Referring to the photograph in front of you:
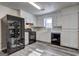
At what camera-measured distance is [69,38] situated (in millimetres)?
4492

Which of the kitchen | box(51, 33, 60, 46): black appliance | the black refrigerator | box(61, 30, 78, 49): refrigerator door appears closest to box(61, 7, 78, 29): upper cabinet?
the kitchen

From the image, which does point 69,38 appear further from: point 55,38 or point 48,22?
point 48,22

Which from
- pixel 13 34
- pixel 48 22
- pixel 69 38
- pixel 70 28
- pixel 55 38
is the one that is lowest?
pixel 55 38

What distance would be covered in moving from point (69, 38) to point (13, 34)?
266cm

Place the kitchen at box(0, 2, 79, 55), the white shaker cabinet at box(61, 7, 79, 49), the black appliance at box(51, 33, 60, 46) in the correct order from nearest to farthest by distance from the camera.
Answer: the kitchen at box(0, 2, 79, 55) → the white shaker cabinet at box(61, 7, 79, 49) → the black appliance at box(51, 33, 60, 46)

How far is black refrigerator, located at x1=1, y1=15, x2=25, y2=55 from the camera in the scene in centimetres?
359

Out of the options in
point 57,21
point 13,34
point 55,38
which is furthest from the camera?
point 57,21

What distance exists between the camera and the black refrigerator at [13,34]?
141 inches

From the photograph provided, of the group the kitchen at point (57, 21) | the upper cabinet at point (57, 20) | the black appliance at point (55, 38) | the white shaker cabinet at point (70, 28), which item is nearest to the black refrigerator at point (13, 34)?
the kitchen at point (57, 21)

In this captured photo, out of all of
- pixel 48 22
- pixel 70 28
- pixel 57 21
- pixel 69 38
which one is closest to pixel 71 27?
pixel 70 28

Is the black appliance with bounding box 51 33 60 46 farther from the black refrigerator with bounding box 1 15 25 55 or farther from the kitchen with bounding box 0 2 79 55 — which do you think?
the black refrigerator with bounding box 1 15 25 55

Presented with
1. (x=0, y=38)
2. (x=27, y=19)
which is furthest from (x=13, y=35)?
(x=27, y=19)

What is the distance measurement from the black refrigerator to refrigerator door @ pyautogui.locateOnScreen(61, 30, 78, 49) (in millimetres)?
2099

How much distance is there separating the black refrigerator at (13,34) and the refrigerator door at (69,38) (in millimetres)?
2099
